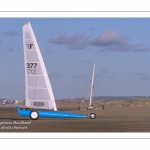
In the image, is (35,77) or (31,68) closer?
(31,68)

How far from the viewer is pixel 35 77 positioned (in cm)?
3266

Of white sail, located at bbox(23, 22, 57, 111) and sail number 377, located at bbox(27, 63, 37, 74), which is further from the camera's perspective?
sail number 377, located at bbox(27, 63, 37, 74)

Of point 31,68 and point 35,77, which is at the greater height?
point 31,68

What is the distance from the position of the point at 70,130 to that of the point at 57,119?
24.1 ft

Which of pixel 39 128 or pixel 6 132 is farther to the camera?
pixel 39 128

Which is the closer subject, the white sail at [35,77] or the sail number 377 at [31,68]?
the white sail at [35,77]

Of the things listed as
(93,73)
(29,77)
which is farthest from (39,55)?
(93,73)

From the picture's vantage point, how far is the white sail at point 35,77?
3216 cm

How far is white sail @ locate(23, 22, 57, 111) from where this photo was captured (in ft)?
105
